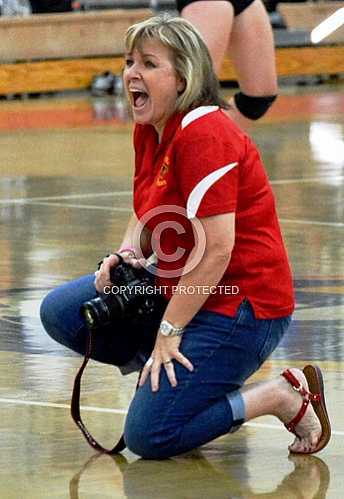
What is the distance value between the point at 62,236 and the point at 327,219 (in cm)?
155

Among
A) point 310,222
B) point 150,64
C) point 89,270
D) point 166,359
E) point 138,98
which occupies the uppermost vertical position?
point 150,64

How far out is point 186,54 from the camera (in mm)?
4781

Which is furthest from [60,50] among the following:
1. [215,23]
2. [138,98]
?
[138,98]

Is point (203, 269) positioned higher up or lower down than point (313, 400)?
higher up

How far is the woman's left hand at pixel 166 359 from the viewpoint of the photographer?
4.70 meters

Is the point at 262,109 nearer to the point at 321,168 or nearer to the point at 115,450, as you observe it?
the point at 321,168

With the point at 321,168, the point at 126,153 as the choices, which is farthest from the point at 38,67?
the point at 321,168

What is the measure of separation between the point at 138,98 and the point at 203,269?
590 mm

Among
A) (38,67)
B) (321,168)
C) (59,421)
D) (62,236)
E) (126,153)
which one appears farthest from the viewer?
(38,67)

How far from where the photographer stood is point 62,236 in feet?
29.1

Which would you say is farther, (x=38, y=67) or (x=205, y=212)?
(x=38, y=67)

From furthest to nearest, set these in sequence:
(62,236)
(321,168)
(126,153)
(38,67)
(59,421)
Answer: (38,67) < (126,153) < (321,168) < (62,236) < (59,421)

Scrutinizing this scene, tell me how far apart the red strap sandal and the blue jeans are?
129 millimetres

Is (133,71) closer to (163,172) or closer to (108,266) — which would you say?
(163,172)
